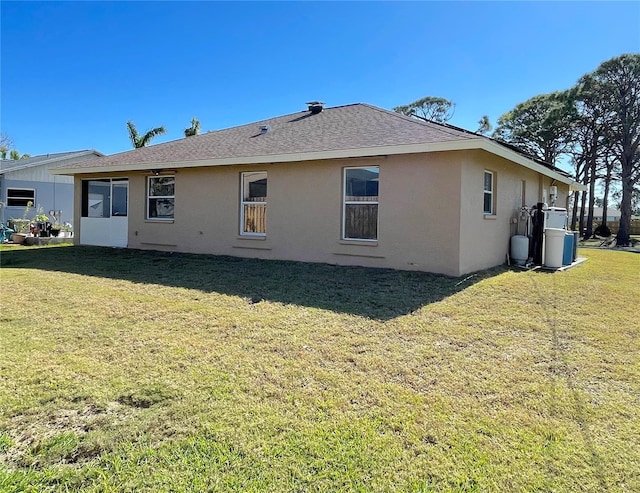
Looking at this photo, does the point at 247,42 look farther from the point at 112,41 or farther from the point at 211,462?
the point at 211,462

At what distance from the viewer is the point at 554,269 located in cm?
973

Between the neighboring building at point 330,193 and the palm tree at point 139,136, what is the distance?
600 inches

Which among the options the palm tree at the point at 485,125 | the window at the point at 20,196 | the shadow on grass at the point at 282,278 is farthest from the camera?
the palm tree at the point at 485,125

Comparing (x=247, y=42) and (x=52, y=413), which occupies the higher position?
(x=247, y=42)

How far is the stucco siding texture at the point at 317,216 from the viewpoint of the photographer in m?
8.27

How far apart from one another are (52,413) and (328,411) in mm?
2039

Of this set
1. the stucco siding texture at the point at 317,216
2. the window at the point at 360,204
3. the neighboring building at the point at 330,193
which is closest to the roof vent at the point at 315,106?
the neighboring building at the point at 330,193

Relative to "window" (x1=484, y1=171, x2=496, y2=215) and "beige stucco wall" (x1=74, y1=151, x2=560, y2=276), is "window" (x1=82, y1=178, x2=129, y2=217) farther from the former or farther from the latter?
"window" (x1=484, y1=171, x2=496, y2=215)

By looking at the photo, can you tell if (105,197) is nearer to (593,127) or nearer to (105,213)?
(105,213)

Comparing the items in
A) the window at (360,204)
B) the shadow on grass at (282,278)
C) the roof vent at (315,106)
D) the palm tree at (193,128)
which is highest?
the palm tree at (193,128)

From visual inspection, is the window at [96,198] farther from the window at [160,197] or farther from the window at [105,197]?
the window at [160,197]

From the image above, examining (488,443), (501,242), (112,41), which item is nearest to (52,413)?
(488,443)

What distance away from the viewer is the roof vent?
46.4 ft

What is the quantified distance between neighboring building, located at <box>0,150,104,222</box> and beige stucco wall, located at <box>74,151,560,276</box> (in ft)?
46.6
